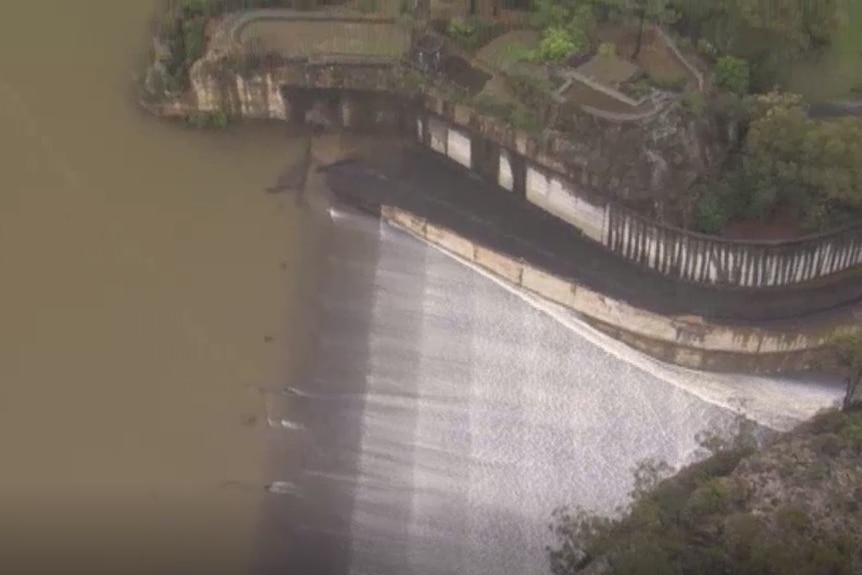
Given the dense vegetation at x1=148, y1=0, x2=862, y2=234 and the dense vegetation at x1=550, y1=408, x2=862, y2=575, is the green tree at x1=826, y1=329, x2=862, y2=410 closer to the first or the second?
the dense vegetation at x1=550, y1=408, x2=862, y2=575

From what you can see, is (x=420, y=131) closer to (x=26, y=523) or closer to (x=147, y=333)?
(x=147, y=333)

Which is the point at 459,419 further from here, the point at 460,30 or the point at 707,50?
the point at 707,50

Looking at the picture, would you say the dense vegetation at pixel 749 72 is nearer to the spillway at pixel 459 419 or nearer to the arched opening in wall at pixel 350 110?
the arched opening in wall at pixel 350 110

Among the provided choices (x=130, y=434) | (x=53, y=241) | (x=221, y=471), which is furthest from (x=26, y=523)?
(x=53, y=241)

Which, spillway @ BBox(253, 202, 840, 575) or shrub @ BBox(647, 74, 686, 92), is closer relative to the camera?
spillway @ BBox(253, 202, 840, 575)

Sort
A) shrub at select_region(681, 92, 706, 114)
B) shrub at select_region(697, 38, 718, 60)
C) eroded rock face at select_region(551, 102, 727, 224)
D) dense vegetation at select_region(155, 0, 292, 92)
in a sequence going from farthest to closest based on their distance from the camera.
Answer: dense vegetation at select_region(155, 0, 292, 92) → shrub at select_region(697, 38, 718, 60) → shrub at select_region(681, 92, 706, 114) → eroded rock face at select_region(551, 102, 727, 224)

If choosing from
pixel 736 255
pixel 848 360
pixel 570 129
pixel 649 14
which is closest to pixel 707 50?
pixel 649 14

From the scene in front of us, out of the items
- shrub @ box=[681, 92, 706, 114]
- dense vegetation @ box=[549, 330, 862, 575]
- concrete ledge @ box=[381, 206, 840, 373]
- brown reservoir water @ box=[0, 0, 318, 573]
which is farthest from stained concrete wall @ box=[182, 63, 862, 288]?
shrub @ box=[681, 92, 706, 114]
